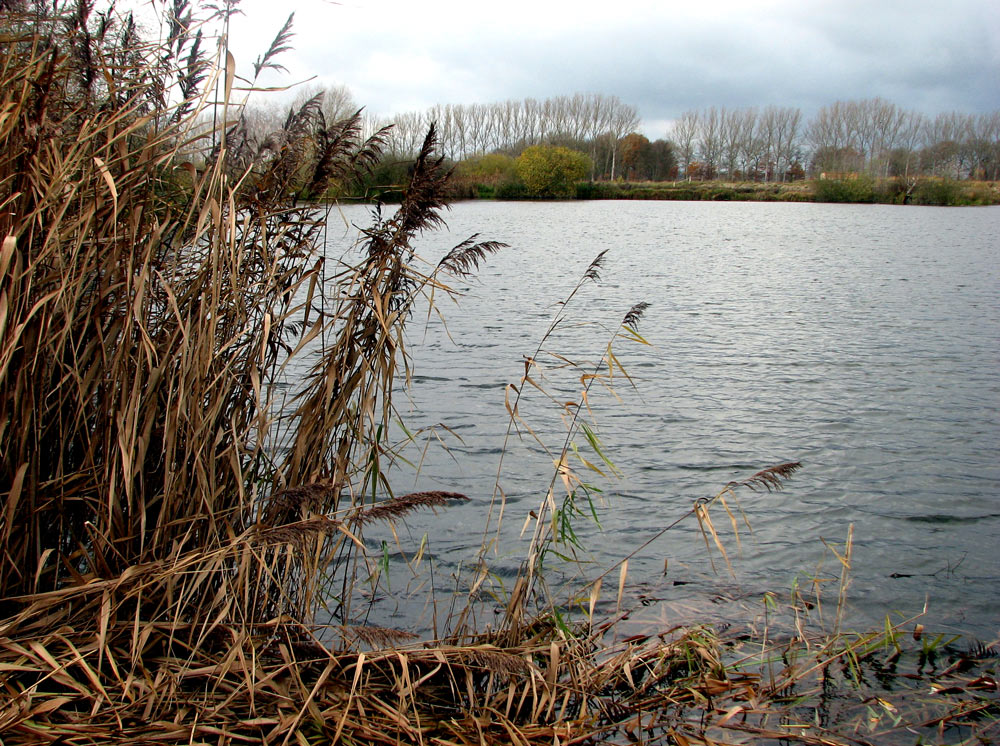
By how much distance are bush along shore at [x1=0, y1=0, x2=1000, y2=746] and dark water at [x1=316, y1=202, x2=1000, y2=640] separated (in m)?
1.18

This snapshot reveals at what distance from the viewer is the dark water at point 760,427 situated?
4477 millimetres

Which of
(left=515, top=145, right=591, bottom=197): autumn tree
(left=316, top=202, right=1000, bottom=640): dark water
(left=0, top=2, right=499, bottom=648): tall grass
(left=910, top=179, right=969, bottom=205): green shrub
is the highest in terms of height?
(left=515, top=145, right=591, bottom=197): autumn tree

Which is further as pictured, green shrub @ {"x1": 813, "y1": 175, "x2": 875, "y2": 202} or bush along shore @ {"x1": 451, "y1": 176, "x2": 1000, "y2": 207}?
green shrub @ {"x1": 813, "y1": 175, "x2": 875, "y2": 202}

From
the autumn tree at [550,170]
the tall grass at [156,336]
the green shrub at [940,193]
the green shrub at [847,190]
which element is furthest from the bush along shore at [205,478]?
the green shrub at [847,190]

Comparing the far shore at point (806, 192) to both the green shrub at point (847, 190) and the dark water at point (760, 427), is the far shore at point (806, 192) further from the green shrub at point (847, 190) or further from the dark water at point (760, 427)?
the dark water at point (760, 427)

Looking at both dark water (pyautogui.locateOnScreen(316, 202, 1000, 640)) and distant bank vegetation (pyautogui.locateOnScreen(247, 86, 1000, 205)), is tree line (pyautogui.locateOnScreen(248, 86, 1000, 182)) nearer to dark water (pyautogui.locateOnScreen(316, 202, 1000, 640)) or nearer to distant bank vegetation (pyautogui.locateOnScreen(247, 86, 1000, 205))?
distant bank vegetation (pyautogui.locateOnScreen(247, 86, 1000, 205))

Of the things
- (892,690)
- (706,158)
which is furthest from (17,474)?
(706,158)

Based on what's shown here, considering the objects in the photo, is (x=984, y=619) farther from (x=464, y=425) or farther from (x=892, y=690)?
(x=464, y=425)

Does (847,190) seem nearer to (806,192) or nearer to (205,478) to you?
(806,192)

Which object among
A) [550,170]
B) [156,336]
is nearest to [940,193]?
[550,170]

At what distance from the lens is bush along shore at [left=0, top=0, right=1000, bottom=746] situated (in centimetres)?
207

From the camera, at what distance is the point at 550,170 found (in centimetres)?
6319

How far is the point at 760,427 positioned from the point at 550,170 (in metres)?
58.8

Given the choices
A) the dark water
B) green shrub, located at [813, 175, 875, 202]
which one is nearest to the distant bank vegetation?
green shrub, located at [813, 175, 875, 202]
